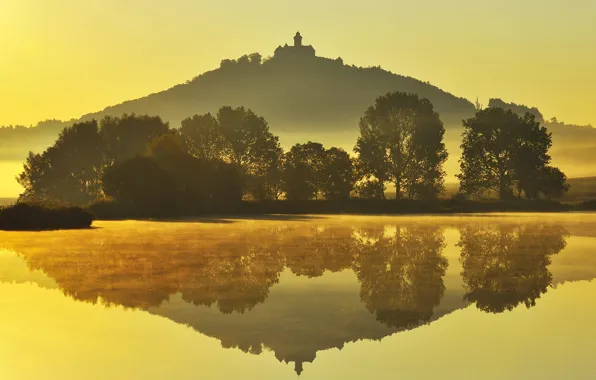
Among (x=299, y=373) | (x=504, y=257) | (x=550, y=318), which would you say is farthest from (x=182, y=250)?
(x=299, y=373)

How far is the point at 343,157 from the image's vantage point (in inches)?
4126

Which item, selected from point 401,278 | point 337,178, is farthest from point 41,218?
point 337,178

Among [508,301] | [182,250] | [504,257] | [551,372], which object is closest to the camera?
[551,372]

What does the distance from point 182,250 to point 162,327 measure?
17.6 meters

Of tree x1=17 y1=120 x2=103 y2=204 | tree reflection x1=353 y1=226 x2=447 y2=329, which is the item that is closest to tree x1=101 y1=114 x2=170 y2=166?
tree x1=17 y1=120 x2=103 y2=204

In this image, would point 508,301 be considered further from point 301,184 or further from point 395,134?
point 395,134

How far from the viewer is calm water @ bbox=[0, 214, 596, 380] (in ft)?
38.9

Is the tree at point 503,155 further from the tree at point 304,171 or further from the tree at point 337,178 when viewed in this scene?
the tree at point 304,171

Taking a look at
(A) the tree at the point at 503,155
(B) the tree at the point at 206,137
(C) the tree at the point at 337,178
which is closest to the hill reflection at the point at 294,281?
(C) the tree at the point at 337,178

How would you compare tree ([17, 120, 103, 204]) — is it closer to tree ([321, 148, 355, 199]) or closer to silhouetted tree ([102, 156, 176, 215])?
silhouetted tree ([102, 156, 176, 215])

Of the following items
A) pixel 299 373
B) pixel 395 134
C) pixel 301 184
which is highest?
pixel 395 134

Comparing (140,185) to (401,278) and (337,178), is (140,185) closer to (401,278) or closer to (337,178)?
(337,178)

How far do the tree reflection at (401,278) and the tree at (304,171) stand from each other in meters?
61.9

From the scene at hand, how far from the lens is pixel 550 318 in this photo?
16.0 meters
